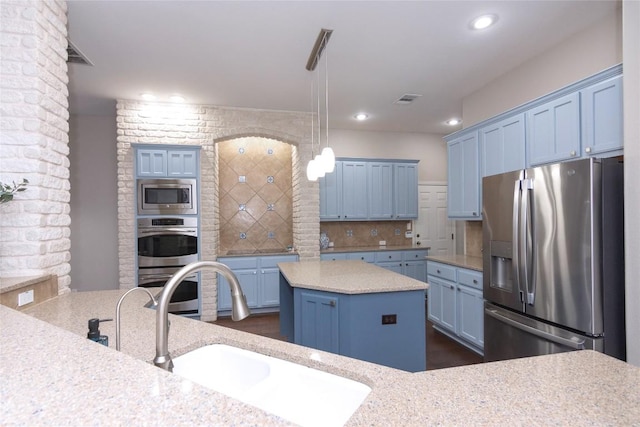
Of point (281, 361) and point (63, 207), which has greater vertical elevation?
point (63, 207)

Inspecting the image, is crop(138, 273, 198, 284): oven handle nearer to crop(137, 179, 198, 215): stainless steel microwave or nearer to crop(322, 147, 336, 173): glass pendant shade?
crop(137, 179, 198, 215): stainless steel microwave

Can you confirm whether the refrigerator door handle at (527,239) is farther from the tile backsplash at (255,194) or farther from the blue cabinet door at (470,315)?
the tile backsplash at (255,194)

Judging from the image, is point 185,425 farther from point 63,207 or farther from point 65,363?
point 63,207

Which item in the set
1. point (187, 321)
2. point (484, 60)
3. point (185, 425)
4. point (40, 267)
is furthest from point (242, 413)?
point (484, 60)

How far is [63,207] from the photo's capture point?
2.06m

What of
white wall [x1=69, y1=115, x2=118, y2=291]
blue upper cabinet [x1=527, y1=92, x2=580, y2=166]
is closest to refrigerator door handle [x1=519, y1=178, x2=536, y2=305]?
blue upper cabinet [x1=527, y1=92, x2=580, y2=166]

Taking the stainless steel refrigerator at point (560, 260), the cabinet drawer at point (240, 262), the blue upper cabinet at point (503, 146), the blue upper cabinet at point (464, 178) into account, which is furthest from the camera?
the cabinet drawer at point (240, 262)

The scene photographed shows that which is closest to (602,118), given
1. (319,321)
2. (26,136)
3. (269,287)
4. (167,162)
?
(319,321)

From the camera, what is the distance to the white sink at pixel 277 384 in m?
0.94

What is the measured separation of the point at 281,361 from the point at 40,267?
165 cm

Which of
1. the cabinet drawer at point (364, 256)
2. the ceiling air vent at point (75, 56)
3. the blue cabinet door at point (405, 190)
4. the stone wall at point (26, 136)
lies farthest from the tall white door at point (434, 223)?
the stone wall at point (26, 136)

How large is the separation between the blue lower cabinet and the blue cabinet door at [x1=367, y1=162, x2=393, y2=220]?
305cm

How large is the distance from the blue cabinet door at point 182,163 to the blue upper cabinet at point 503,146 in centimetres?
342

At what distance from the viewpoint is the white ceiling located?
7.83 ft
